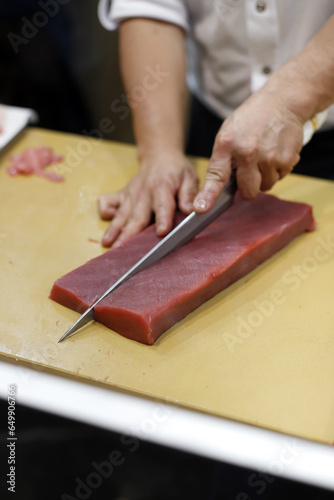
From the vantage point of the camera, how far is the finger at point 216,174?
1553mm

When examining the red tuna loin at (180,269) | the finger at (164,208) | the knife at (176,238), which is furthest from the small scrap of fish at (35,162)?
the knife at (176,238)

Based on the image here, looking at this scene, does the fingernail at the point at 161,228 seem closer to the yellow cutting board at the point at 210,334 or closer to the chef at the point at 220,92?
the chef at the point at 220,92

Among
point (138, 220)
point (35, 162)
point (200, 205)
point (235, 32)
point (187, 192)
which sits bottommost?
point (35, 162)

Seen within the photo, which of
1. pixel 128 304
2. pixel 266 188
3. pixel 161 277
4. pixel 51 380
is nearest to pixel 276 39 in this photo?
pixel 266 188

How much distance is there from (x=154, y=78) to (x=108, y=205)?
0.57 metres

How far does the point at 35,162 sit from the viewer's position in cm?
211

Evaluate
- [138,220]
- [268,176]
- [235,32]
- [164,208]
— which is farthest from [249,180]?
[235,32]

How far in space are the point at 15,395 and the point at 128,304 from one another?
1.17 ft

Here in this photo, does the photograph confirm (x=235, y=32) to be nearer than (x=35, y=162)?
Yes

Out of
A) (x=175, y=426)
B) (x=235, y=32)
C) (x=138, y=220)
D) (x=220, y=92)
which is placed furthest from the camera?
(x=220, y=92)

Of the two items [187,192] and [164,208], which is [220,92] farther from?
[164,208]

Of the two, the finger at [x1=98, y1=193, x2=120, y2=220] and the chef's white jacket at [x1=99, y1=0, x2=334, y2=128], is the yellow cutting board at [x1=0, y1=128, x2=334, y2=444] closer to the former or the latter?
the finger at [x1=98, y1=193, x2=120, y2=220]

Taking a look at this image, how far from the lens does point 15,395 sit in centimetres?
131

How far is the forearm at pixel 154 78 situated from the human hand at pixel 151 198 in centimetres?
11
